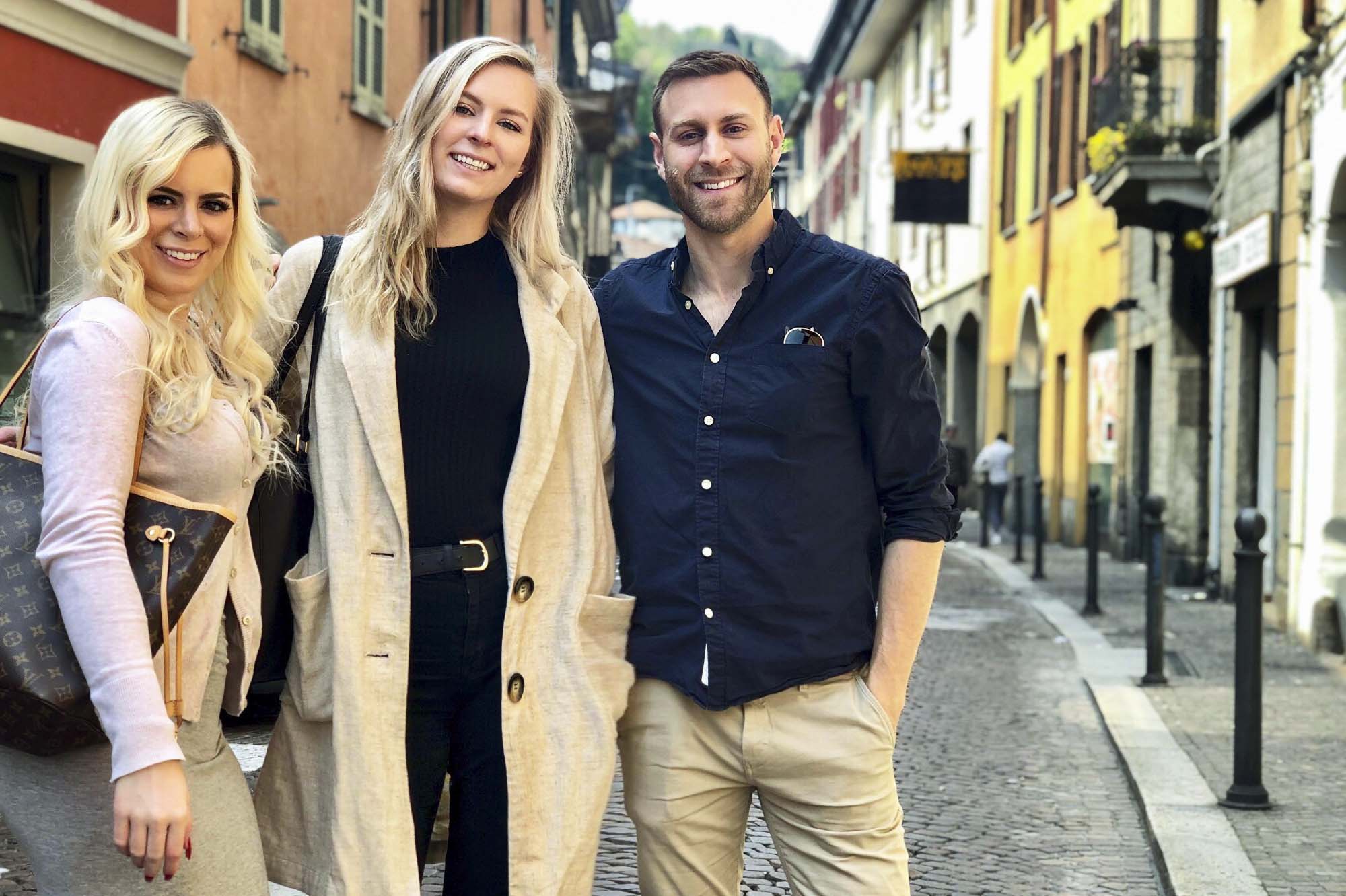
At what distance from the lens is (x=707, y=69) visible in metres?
3.04

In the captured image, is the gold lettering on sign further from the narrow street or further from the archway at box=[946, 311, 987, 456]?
the narrow street

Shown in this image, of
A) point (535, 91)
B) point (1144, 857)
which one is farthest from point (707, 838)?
point (1144, 857)

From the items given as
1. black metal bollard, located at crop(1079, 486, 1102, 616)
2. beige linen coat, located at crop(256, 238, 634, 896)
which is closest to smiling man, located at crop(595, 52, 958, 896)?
beige linen coat, located at crop(256, 238, 634, 896)

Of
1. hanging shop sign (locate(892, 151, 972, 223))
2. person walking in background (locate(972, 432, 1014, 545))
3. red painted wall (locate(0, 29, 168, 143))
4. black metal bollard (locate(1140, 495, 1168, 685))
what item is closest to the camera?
black metal bollard (locate(1140, 495, 1168, 685))

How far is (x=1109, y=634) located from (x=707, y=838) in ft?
29.3

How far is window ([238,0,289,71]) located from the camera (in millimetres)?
13289

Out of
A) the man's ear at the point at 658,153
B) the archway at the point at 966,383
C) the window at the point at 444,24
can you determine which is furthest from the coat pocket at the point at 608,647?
the archway at the point at 966,383

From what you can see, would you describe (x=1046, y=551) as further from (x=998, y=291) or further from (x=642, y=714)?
(x=642, y=714)

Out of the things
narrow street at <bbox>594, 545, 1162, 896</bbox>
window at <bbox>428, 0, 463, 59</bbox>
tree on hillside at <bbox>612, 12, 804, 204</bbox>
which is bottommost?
narrow street at <bbox>594, 545, 1162, 896</bbox>

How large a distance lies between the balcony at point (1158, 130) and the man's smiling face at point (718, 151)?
13.3 m

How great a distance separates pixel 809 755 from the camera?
295cm

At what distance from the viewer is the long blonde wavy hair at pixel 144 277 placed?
2457mm

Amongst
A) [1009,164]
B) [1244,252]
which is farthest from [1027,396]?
[1244,252]

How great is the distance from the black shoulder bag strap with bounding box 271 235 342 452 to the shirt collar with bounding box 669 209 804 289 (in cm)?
61
